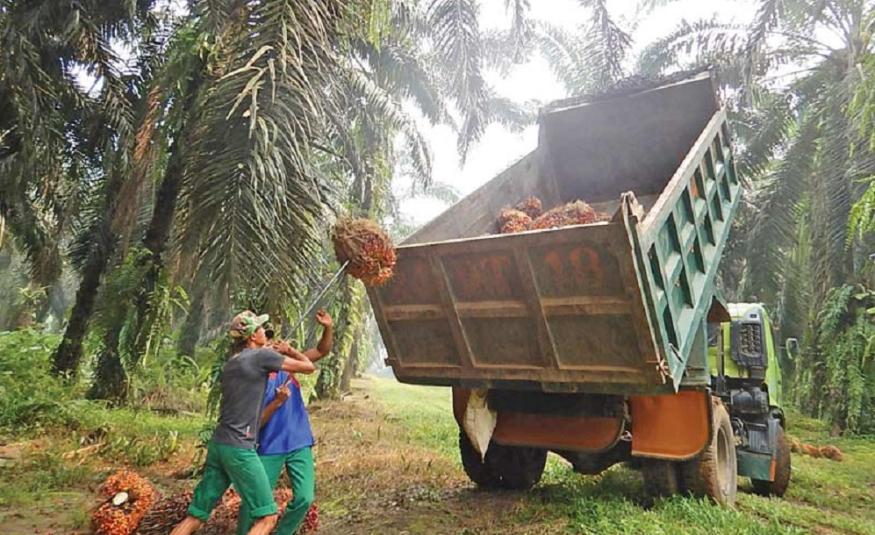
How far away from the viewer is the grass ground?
408 cm

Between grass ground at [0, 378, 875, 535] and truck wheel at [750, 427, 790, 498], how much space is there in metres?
0.13

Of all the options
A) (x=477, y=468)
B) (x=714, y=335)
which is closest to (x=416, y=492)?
(x=477, y=468)

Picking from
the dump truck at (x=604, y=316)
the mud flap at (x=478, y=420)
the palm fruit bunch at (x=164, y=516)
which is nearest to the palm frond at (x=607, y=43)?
the dump truck at (x=604, y=316)

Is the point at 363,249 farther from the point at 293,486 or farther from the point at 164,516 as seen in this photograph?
the point at 164,516

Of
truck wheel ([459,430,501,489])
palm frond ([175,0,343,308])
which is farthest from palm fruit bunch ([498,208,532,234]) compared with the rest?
truck wheel ([459,430,501,489])

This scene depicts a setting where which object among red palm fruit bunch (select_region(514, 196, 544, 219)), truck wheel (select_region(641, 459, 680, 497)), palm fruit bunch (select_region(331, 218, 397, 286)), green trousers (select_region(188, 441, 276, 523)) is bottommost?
truck wheel (select_region(641, 459, 680, 497))

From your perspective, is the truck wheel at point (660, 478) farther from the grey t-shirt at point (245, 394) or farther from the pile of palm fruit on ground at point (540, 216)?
the grey t-shirt at point (245, 394)

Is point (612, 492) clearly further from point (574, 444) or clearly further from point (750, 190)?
point (750, 190)

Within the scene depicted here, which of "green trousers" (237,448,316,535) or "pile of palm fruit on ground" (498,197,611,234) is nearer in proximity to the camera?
"green trousers" (237,448,316,535)

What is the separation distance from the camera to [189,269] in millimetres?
5547

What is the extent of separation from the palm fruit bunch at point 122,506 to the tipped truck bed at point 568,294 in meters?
1.78

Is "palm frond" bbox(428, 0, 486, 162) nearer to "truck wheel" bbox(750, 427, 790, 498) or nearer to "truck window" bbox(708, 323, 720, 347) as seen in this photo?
"truck window" bbox(708, 323, 720, 347)

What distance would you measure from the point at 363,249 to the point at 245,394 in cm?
101

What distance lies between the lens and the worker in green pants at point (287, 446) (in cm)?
335
